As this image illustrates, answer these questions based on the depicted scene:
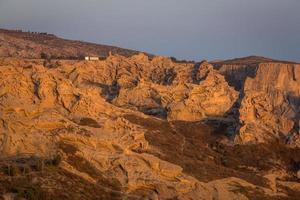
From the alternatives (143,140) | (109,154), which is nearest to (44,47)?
(143,140)

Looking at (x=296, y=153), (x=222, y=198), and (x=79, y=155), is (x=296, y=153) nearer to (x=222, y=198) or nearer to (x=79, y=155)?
(x=222, y=198)

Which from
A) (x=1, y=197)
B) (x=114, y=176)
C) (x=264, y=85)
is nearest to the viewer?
Answer: (x=1, y=197)

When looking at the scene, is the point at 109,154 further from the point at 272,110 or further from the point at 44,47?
the point at 44,47

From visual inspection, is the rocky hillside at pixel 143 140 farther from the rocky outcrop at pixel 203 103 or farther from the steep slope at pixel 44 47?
the steep slope at pixel 44 47

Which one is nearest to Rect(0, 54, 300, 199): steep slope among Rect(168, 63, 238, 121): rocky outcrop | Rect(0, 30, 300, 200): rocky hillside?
Rect(0, 30, 300, 200): rocky hillside

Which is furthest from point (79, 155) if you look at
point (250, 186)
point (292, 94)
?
point (292, 94)

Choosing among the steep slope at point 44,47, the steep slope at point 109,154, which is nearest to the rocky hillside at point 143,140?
the steep slope at point 109,154

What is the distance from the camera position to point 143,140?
3734 centimetres

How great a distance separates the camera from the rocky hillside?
31.3m

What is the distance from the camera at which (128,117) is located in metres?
45.2

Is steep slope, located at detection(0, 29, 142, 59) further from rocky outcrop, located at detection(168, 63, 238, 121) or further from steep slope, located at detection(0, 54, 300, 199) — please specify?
steep slope, located at detection(0, 54, 300, 199)

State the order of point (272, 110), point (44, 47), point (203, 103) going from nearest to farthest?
point (203, 103), point (272, 110), point (44, 47)

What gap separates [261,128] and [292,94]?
46.4ft

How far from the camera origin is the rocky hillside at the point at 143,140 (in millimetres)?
31344
